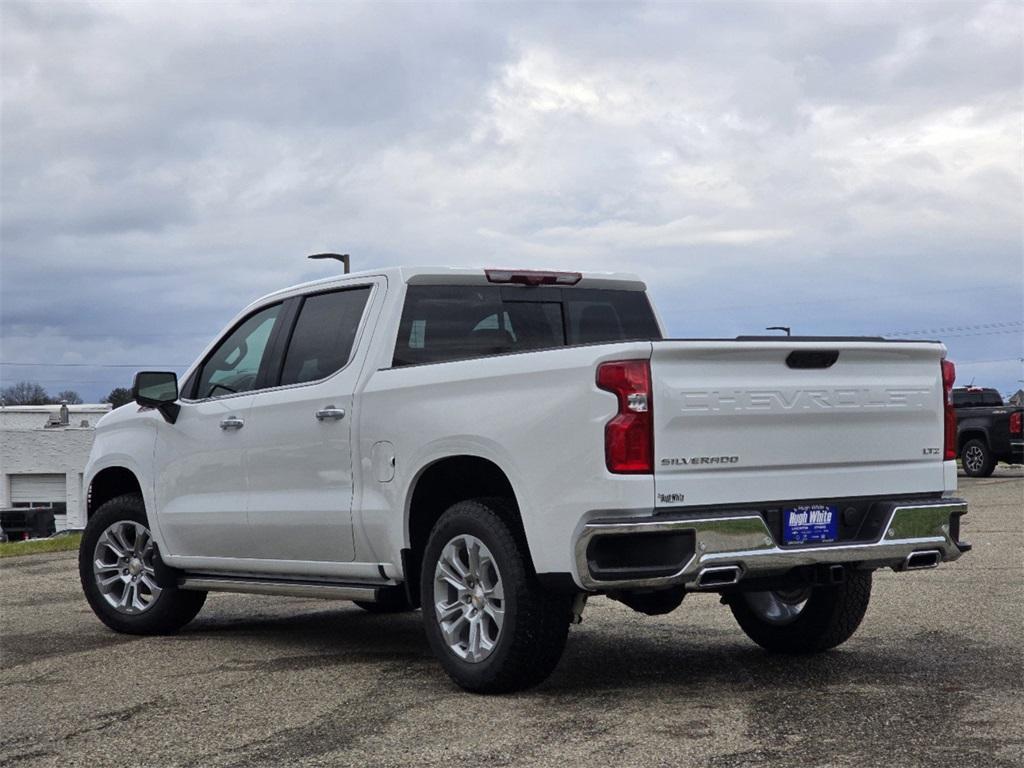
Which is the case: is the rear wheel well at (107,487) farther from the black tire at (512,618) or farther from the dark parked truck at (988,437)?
the dark parked truck at (988,437)

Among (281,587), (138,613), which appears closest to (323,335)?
(281,587)

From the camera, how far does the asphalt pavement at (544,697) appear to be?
18.2 ft

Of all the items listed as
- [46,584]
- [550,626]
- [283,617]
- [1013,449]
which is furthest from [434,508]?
[1013,449]

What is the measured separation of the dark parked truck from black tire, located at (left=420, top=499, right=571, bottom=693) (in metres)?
22.4

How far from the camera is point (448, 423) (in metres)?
6.84

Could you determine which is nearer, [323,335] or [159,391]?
[323,335]

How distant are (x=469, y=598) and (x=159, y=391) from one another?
10.1 ft

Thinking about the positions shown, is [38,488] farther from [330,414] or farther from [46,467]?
[330,414]

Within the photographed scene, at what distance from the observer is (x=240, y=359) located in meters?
8.75

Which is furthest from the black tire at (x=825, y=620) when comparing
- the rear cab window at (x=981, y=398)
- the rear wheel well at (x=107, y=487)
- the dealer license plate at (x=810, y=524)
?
the rear cab window at (x=981, y=398)

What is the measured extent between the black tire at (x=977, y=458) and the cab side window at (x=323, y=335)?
2222 centimetres

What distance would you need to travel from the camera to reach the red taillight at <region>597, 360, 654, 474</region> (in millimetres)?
6055

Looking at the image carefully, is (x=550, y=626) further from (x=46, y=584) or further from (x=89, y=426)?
(x=89, y=426)

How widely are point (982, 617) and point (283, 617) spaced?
4.56 metres
